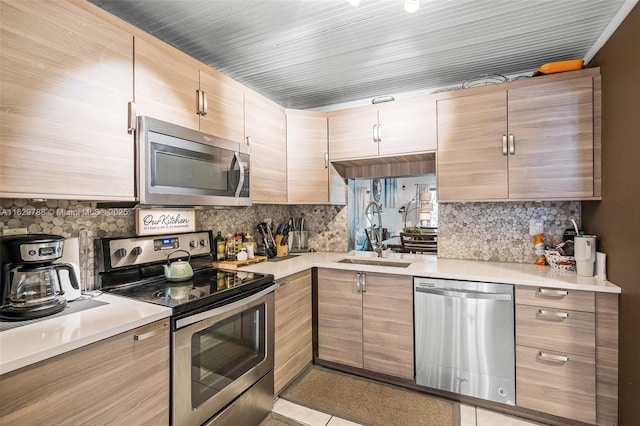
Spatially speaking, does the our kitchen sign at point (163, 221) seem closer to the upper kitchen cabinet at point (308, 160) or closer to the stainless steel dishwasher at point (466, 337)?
the upper kitchen cabinet at point (308, 160)

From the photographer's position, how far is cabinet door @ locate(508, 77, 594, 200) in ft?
6.52

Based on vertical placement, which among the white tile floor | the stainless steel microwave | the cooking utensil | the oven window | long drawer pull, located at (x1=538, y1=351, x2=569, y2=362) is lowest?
the white tile floor

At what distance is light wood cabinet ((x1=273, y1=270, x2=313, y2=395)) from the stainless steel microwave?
2.31 ft

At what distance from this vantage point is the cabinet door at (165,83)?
5.20 ft

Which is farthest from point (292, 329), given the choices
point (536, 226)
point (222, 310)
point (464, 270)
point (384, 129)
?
point (536, 226)

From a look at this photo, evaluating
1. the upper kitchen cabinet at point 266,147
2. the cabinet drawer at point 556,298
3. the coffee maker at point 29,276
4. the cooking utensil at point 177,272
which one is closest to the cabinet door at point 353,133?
the upper kitchen cabinet at point 266,147

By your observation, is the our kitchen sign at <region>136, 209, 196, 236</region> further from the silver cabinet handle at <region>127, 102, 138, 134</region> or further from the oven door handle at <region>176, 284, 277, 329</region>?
the oven door handle at <region>176, 284, 277, 329</region>

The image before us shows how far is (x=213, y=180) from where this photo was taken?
196 centimetres

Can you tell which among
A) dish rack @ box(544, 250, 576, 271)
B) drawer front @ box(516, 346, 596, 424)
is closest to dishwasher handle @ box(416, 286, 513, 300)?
drawer front @ box(516, 346, 596, 424)

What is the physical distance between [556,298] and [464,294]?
50cm

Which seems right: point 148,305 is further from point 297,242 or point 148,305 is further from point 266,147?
point 297,242

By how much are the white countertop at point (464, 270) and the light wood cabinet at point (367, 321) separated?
82mm

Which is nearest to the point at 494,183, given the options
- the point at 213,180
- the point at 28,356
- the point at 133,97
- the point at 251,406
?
the point at 213,180

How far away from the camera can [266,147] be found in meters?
2.49
